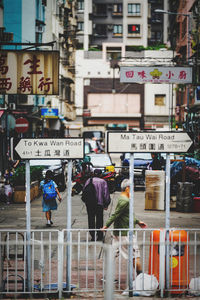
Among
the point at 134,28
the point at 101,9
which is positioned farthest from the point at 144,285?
the point at 101,9

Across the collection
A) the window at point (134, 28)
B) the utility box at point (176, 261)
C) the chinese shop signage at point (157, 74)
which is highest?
the window at point (134, 28)

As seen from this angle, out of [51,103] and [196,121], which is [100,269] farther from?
[51,103]

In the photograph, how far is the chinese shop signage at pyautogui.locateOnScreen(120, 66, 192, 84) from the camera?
26.1 meters

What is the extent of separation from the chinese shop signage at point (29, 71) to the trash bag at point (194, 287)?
774 cm

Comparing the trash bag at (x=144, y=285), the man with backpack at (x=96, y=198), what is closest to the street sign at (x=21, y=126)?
the man with backpack at (x=96, y=198)

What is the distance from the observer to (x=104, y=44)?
7575cm

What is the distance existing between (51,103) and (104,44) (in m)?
33.0

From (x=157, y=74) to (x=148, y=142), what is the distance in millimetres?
18309

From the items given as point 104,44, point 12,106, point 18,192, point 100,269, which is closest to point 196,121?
point 12,106

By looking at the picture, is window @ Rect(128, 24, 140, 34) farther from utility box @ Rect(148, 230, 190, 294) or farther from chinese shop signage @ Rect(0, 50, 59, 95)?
utility box @ Rect(148, 230, 190, 294)

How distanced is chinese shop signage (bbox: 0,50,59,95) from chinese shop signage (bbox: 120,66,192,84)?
12.1 m

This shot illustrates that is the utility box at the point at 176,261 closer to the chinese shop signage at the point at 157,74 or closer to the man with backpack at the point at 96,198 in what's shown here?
the man with backpack at the point at 96,198

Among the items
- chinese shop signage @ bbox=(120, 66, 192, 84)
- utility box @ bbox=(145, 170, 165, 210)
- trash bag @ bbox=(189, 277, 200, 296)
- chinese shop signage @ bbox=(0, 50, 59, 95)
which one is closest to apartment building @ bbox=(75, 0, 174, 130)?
chinese shop signage @ bbox=(120, 66, 192, 84)

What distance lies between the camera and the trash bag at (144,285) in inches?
319
